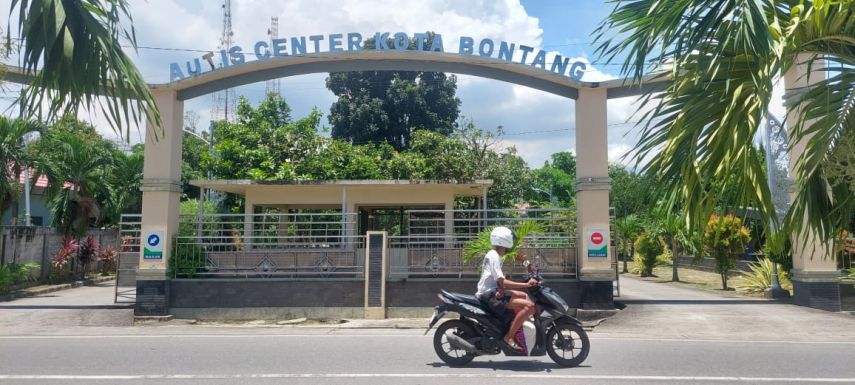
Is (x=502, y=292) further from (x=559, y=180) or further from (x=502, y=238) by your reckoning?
(x=559, y=180)

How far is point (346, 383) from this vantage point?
282 inches

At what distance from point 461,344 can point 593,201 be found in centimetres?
667

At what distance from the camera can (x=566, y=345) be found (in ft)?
26.5

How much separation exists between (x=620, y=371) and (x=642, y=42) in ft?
14.2

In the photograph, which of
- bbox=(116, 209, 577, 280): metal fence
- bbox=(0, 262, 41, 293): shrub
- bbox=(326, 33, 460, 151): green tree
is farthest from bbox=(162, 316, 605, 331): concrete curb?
bbox=(326, 33, 460, 151): green tree

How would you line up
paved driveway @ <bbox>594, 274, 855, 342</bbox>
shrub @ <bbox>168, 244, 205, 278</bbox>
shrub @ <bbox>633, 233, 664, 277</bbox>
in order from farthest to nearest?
shrub @ <bbox>633, 233, 664, 277</bbox> → shrub @ <bbox>168, 244, 205, 278</bbox> → paved driveway @ <bbox>594, 274, 855, 342</bbox>

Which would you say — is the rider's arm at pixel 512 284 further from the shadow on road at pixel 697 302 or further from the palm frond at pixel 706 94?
the shadow on road at pixel 697 302

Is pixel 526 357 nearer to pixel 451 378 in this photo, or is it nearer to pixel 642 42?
pixel 451 378

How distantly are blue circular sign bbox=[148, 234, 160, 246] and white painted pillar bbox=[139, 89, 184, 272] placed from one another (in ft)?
0.22

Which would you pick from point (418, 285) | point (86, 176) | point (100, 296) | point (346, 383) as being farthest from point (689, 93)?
point (86, 176)

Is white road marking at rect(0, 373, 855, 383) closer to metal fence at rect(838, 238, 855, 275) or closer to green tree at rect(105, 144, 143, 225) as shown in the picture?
metal fence at rect(838, 238, 855, 275)

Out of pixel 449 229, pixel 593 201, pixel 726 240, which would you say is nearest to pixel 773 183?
pixel 593 201

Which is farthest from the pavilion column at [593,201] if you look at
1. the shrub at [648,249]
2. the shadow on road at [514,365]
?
the shrub at [648,249]

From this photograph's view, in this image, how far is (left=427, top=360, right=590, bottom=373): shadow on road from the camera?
795cm
